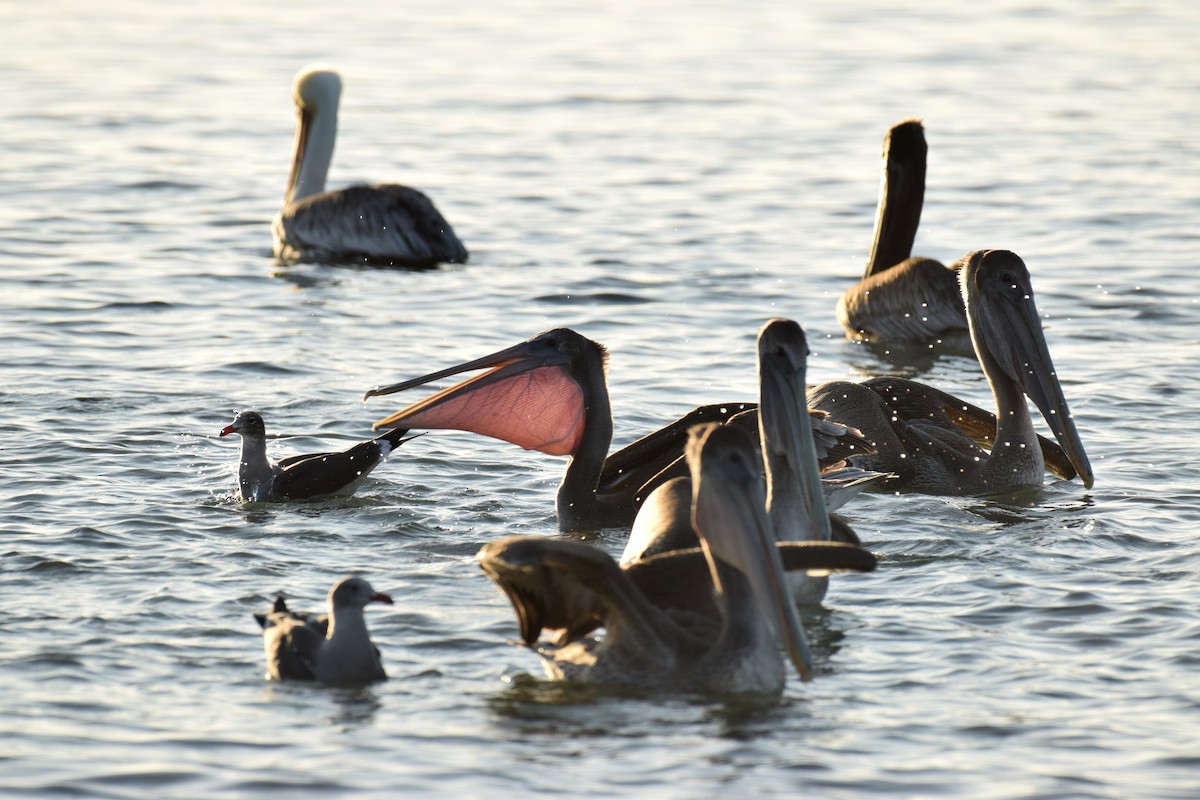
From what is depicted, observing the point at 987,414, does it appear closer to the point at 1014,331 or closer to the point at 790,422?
the point at 1014,331

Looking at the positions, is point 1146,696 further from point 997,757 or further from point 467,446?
point 467,446

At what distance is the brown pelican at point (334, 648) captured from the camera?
17.7 ft

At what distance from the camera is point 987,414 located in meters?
8.42

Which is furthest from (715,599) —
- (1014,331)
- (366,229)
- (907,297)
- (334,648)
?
(366,229)

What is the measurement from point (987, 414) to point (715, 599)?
307 cm

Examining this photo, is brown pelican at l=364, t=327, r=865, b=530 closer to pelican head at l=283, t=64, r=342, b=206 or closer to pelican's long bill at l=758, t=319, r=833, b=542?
pelican's long bill at l=758, t=319, r=833, b=542

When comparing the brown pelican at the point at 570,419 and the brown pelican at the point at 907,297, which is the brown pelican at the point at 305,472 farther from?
the brown pelican at the point at 907,297

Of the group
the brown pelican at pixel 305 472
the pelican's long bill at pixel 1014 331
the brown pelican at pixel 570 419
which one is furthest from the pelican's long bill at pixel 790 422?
the pelican's long bill at pixel 1014 331

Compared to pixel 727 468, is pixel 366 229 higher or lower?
higher

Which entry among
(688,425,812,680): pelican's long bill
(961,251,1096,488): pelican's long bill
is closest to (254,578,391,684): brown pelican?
(688,425,812,680): pelican's long bill

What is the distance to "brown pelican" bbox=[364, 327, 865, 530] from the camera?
23.8 ft

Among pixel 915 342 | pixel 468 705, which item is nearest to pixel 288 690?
pixel 468 705

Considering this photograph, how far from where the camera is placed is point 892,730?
5211mm

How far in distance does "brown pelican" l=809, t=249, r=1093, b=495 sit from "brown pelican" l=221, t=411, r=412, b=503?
1.89m
